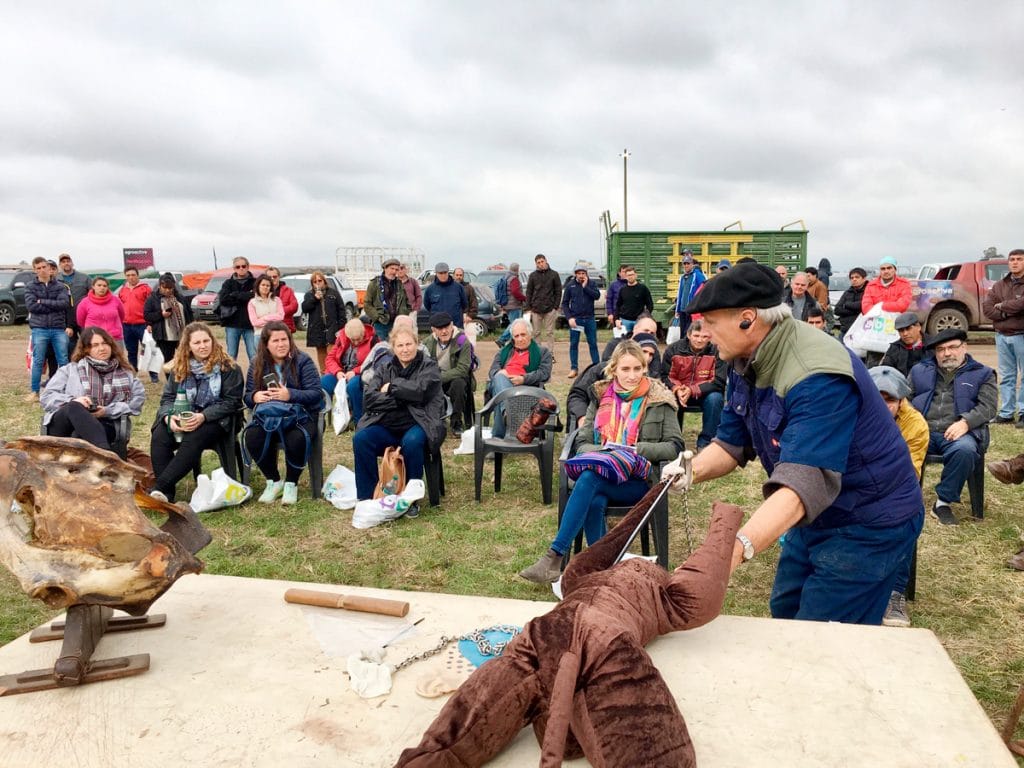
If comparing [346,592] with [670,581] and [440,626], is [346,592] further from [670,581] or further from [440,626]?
[670,581]

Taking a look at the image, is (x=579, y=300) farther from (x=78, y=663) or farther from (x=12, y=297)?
(x=12, y=297)

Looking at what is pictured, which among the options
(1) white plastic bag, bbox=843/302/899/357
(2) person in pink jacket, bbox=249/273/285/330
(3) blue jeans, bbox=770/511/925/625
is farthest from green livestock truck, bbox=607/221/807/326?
(3) blue jeans, bbox=770/511/925/625

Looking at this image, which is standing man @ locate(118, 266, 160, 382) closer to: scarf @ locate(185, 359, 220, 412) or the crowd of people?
the crowd of people

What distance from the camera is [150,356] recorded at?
994cm

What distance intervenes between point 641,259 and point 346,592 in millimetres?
14499

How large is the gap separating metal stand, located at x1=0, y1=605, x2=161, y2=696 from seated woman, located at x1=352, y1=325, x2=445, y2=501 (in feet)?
10.6

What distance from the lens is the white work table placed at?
5.83 feet

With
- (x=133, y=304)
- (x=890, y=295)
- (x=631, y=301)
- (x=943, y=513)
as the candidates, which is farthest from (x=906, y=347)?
(x=133, y=304)

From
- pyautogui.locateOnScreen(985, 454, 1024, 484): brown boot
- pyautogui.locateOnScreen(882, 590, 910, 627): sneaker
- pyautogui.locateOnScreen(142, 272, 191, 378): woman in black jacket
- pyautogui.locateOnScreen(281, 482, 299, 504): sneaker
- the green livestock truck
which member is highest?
the green livestock truck

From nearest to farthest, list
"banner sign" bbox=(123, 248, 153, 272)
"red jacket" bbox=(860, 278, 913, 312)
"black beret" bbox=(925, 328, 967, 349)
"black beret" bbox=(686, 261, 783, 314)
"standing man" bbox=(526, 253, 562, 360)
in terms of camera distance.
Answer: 1. "black beret" bbox=(686, 261, 783, 314)
2. "black beret" bbox=(925, 328, 967, 349)
3. "red jacket" bbox=(860, 278, 913, 312)
4. "standing man" bbox=(526, 253, 562, 360)
5. "banner sign" bbox=(123, 248, 153, 272)

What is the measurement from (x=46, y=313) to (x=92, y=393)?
4.40 m

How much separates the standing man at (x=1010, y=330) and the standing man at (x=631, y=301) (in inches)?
184

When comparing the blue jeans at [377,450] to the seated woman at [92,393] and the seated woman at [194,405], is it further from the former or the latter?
the seated woman at [92,393]

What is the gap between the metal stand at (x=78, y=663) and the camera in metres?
2.07
